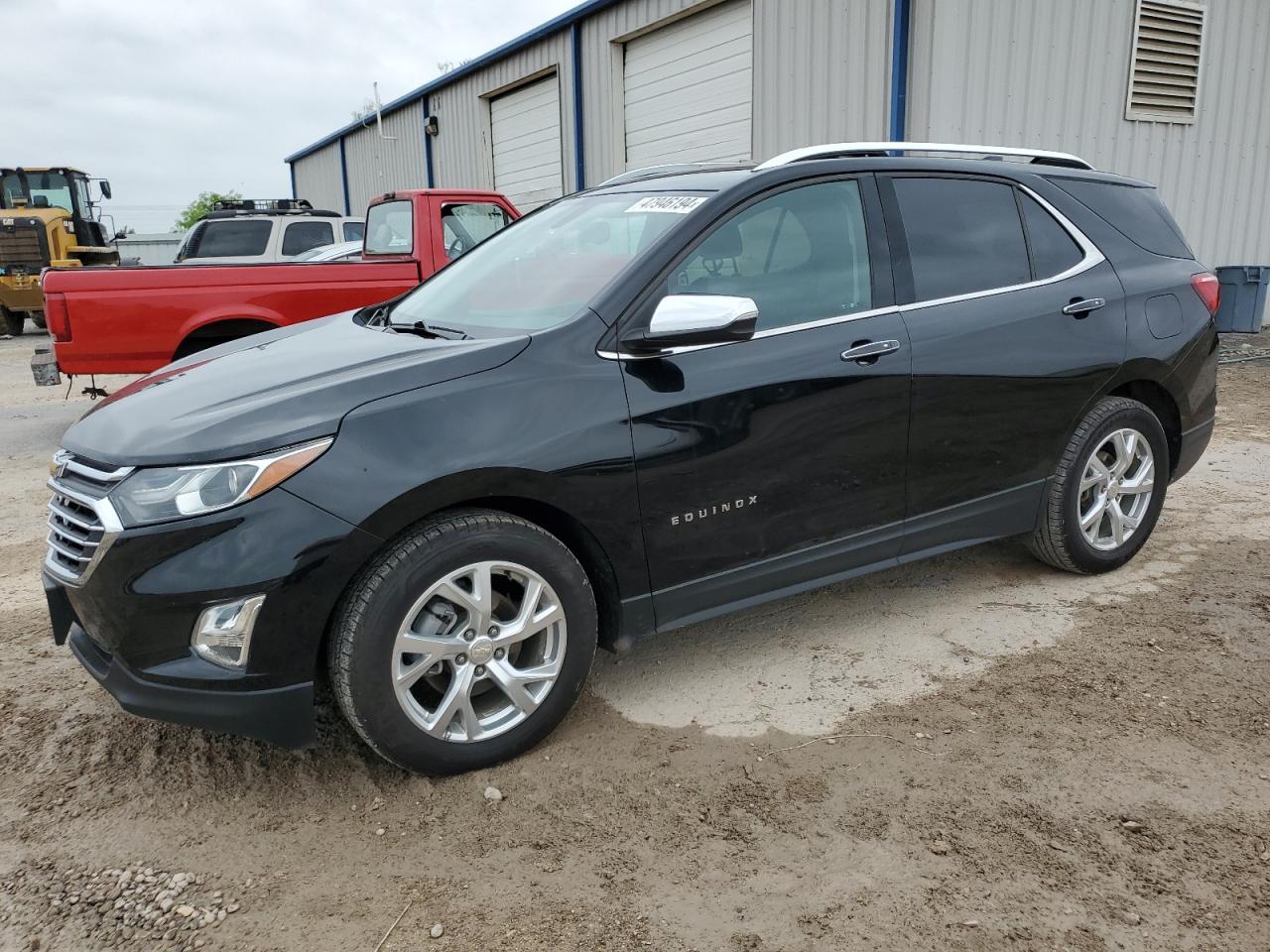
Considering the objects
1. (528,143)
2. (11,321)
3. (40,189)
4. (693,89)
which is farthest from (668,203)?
(40,189)

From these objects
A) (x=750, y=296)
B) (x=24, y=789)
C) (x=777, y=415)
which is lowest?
(x=24, y=789)

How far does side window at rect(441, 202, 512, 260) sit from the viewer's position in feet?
26.6

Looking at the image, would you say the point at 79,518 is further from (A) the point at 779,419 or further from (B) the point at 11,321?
(B) the point at 11,321

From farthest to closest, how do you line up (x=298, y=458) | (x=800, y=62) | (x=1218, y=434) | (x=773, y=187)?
(x=800, y=62), (x=1218, y=434), (x=773, y=187), (x=298, y=458)

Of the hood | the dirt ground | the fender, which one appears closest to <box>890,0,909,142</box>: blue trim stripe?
the fender

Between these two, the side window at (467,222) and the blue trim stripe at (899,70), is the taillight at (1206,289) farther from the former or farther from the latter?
the blue trim stripe at (899,70)

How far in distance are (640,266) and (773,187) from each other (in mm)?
635

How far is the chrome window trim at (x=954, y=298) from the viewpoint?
2.87m

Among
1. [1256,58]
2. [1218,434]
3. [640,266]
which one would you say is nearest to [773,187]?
[640,266]

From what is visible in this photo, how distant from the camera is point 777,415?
304 centimetres

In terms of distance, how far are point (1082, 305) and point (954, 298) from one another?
2.19ft

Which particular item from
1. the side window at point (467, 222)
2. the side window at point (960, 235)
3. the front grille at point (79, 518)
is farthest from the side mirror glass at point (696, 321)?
the side window at point (467, 222)

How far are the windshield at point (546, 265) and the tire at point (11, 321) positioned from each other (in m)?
18.6

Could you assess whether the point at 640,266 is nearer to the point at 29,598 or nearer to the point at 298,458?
the point at 298,458
